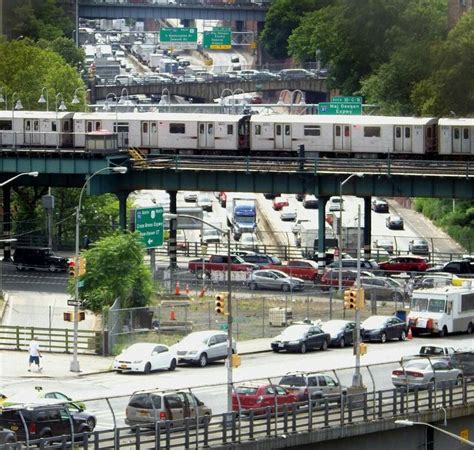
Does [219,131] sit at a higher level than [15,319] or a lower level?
higher

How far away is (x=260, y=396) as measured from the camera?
67.8 meters

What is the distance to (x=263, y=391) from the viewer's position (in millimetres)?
68000

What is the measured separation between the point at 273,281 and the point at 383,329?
17.6 m

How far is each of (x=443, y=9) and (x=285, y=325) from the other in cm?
10390

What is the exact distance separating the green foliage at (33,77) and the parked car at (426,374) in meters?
83.0

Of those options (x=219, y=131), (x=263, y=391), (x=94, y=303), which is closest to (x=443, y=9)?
(x=219, y=131)

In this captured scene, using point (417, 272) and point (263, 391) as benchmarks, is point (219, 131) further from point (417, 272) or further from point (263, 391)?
point (263, 391)

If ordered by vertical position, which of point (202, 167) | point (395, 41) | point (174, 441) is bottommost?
point (174, 441)

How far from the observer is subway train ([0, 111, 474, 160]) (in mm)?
122875

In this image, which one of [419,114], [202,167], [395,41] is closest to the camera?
[202,167]

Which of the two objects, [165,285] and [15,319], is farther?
[165,285]

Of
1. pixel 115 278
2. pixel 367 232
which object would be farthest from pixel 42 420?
pixel 367 232

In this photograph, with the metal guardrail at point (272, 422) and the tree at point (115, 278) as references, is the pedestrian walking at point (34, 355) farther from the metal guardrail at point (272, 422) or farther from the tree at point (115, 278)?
the metal guardrail at point (272, 422)

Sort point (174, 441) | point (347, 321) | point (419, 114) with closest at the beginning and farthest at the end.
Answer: point (174, 441) → point (347, 321) → point (419, 114)
